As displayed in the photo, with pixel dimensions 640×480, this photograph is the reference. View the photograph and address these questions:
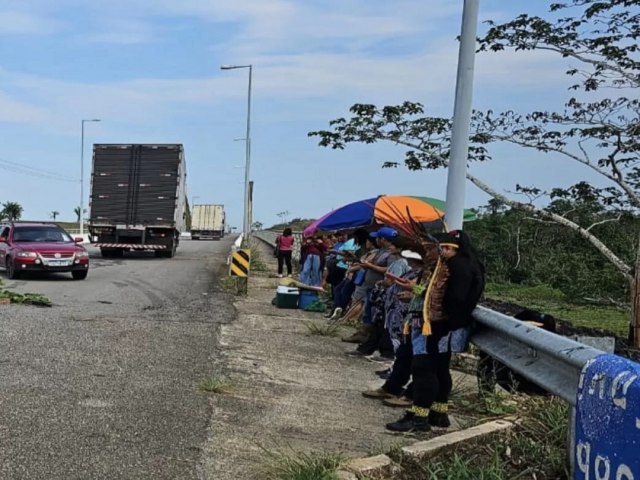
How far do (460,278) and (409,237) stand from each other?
99 cm

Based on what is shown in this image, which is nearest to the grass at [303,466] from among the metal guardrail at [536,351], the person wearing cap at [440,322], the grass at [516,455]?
the grass at [516,455]

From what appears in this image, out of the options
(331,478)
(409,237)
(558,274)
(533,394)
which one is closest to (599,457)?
(331,478)

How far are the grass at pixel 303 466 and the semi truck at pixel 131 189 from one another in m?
23.1

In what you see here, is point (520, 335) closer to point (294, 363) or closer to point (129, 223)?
point (294, 363)

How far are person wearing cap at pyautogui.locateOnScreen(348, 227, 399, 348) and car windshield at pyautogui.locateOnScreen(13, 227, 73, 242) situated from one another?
1111cm

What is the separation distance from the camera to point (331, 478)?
3822 mm

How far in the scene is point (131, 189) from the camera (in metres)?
26.6

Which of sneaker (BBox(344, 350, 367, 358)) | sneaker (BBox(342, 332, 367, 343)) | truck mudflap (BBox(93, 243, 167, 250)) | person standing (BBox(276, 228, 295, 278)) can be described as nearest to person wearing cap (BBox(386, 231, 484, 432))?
sneaker (BBox(344, 350, 367, 358))

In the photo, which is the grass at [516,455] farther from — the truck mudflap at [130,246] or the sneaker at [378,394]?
the truck mudflap at [130,246]

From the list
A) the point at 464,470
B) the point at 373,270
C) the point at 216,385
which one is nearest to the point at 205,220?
the point at 373,270

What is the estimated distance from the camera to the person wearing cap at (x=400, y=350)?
6.20 meters

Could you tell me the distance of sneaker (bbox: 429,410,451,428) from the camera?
543 cm

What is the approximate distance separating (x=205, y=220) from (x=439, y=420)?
6489 cm

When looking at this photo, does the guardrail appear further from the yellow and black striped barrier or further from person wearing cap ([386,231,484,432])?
the yellow and black striped barrier
